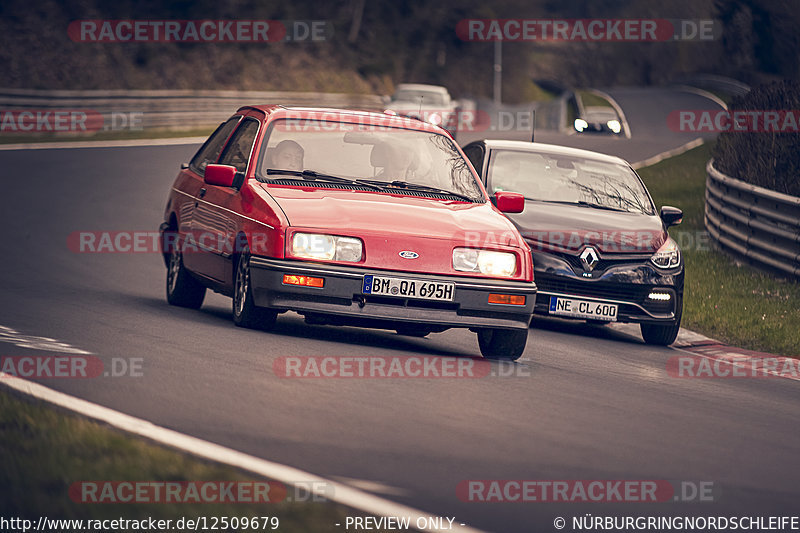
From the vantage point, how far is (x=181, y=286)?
11562 mm

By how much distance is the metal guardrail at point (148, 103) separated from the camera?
37.8m

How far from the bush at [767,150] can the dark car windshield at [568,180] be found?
4852mm

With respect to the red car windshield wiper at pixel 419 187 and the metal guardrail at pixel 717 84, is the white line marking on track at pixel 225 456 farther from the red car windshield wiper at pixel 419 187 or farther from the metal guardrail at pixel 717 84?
the metal guardrail at pixel 717 84

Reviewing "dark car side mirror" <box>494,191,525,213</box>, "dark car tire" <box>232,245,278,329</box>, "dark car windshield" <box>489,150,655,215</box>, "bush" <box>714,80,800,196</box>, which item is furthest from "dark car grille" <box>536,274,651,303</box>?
"bush" <box>714,80,800,196</box>

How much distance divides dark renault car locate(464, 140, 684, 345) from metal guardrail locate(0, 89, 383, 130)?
2683cm

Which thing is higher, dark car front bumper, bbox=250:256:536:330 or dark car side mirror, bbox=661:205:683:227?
dark car side mirror, bbox=661:205:683:227

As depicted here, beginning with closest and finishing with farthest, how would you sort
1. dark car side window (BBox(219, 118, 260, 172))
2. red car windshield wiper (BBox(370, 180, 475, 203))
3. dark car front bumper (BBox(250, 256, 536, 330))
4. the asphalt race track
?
the asphalt race track
dark car front bumper (BBox(250, 256, 536, 330))
red car windshield wiper (BBox(370, 180, 475, 203))
dark car side window (BBox(219, 118, 260, 172))

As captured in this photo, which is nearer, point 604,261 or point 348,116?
point 348,116

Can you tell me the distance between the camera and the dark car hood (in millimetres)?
12148

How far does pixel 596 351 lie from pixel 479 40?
8728 centimetres

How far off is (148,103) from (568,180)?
29.7 meters

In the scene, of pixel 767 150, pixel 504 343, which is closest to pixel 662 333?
pixel 504 343

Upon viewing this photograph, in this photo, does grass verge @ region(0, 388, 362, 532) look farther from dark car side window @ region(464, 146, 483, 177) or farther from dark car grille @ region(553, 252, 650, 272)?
dark car side window @ region(464, 146, 483, 177)

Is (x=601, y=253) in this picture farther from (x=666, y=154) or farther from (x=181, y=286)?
(x=666, y=154)
